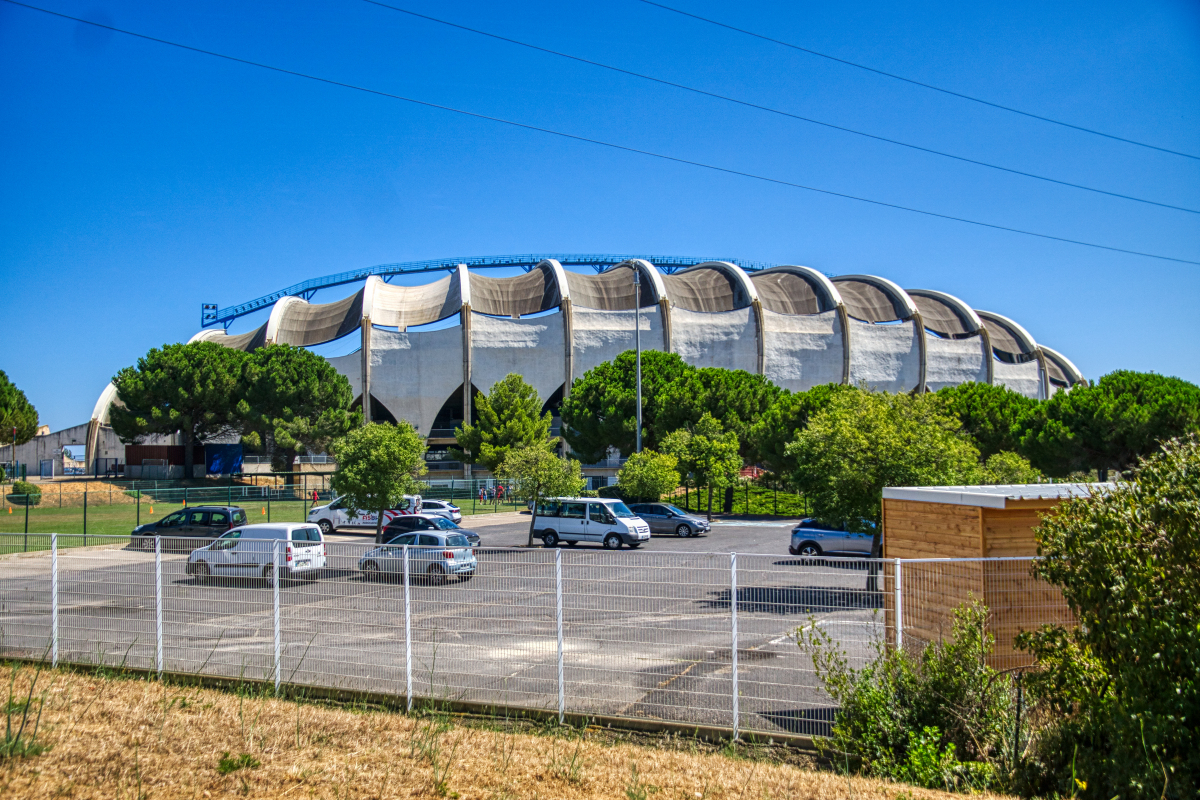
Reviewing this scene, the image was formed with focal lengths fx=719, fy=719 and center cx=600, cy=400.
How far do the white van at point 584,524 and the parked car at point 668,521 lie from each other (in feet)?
13.1

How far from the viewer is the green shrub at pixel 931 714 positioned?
5387 mm

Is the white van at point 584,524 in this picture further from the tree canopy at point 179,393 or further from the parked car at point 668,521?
the tree canopy at point 179,393

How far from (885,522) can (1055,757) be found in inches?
175

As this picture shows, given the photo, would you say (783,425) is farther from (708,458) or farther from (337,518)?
(337,518)

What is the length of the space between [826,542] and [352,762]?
17741 mm

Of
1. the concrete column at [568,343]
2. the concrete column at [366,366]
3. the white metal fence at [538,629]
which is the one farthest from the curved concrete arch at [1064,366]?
the white metal fence at [538,629]

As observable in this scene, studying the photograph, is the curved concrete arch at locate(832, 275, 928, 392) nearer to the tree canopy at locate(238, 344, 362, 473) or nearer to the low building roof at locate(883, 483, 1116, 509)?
the tree canopy at locate(238, 344, 362, 473)

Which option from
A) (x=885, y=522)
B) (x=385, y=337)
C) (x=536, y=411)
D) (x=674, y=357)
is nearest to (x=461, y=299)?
(x=385, y=337)

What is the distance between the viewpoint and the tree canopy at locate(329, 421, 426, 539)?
74.1 ft

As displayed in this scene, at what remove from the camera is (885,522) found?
958cm

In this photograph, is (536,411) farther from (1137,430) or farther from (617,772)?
(617,772)

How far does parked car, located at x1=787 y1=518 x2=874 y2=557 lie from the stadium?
40684 mm

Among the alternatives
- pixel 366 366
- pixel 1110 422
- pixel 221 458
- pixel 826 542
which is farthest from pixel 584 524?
pixel 366 366

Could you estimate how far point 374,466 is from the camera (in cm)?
2273
